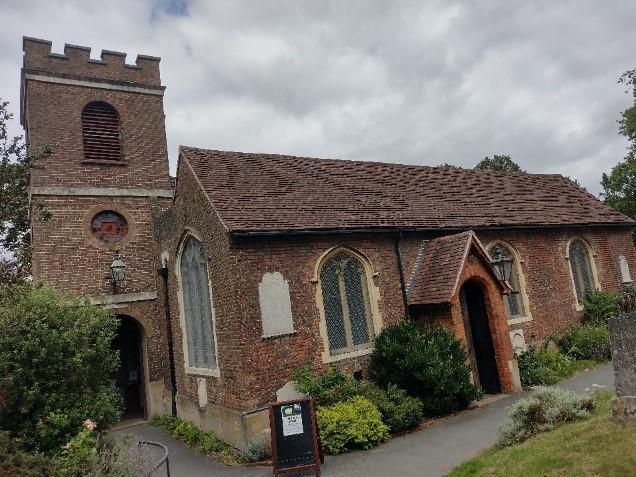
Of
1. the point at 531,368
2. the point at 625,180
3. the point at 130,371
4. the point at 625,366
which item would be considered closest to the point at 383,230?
the point at 531,368

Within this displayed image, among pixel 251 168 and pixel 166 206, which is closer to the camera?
pixel 251 168

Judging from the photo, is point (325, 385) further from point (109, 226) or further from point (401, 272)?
point (109, 226)

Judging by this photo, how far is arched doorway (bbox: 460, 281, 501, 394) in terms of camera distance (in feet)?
41.3

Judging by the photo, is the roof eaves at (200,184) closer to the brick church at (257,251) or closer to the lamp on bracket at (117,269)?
the brick church at (257,251)

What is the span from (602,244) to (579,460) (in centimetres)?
1508

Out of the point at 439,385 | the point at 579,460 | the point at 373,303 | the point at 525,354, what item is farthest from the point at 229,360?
the point at 525,354

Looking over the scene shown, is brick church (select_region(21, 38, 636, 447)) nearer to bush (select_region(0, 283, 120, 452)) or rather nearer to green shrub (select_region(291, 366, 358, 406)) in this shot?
green shrub (select_region(291, 366, 358, 406))

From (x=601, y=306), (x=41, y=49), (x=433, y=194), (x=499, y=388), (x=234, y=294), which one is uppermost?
(x=41, y=49)

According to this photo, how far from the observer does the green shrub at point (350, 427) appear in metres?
9.01

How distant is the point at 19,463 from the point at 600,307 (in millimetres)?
17422

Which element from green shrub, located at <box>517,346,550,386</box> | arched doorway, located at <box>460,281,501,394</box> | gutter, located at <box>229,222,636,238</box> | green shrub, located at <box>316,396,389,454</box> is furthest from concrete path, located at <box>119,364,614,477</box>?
gutter, located at <box>229,222,636,238</box>

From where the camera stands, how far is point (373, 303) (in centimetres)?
1219

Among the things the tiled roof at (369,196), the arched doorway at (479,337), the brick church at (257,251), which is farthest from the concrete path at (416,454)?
the tiled roof at (369,196)

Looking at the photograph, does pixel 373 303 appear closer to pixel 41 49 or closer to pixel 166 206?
pixel 166 206
